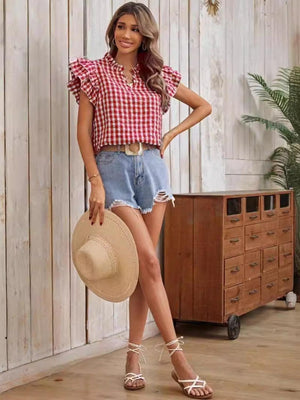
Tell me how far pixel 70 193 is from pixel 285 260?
2.36 meters

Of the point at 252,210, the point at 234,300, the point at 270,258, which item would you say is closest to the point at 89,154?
the point at 234,300

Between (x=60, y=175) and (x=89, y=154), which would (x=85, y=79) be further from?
(x=60, y=175)

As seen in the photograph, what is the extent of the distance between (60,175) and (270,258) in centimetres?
208

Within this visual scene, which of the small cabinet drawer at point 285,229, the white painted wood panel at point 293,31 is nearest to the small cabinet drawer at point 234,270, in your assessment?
the small cabinet drawer at point 285,229

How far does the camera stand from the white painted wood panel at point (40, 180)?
3.43m

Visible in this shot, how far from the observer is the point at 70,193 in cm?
372

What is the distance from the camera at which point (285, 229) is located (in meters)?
5.52

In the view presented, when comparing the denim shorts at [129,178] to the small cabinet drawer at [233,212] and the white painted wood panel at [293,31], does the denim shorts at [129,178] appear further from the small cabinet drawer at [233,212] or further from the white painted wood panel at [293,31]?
the white painted wood panel at [293,31]

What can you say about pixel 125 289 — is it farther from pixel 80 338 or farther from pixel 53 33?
pixel 53 33

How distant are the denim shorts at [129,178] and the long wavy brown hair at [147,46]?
316 mm

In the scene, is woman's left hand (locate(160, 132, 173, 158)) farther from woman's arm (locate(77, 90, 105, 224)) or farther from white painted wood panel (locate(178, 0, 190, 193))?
white painted wood panel (locate(178, 0, 190, 193))

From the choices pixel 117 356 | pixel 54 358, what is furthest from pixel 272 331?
pixel 54 358

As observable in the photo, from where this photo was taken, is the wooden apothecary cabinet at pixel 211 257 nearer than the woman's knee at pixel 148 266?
No

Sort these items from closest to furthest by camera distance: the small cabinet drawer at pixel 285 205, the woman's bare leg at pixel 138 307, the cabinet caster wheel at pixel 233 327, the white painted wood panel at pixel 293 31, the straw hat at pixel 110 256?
1. the straw hat at pixel 110 256
2. the woman's bare leg at pixel 138 307
3. the cabinet caster wheel at pixel 233 327
4. the small cabinet drawer at pixel 285 205
5. the white painted wood panel at pixel 293 31
